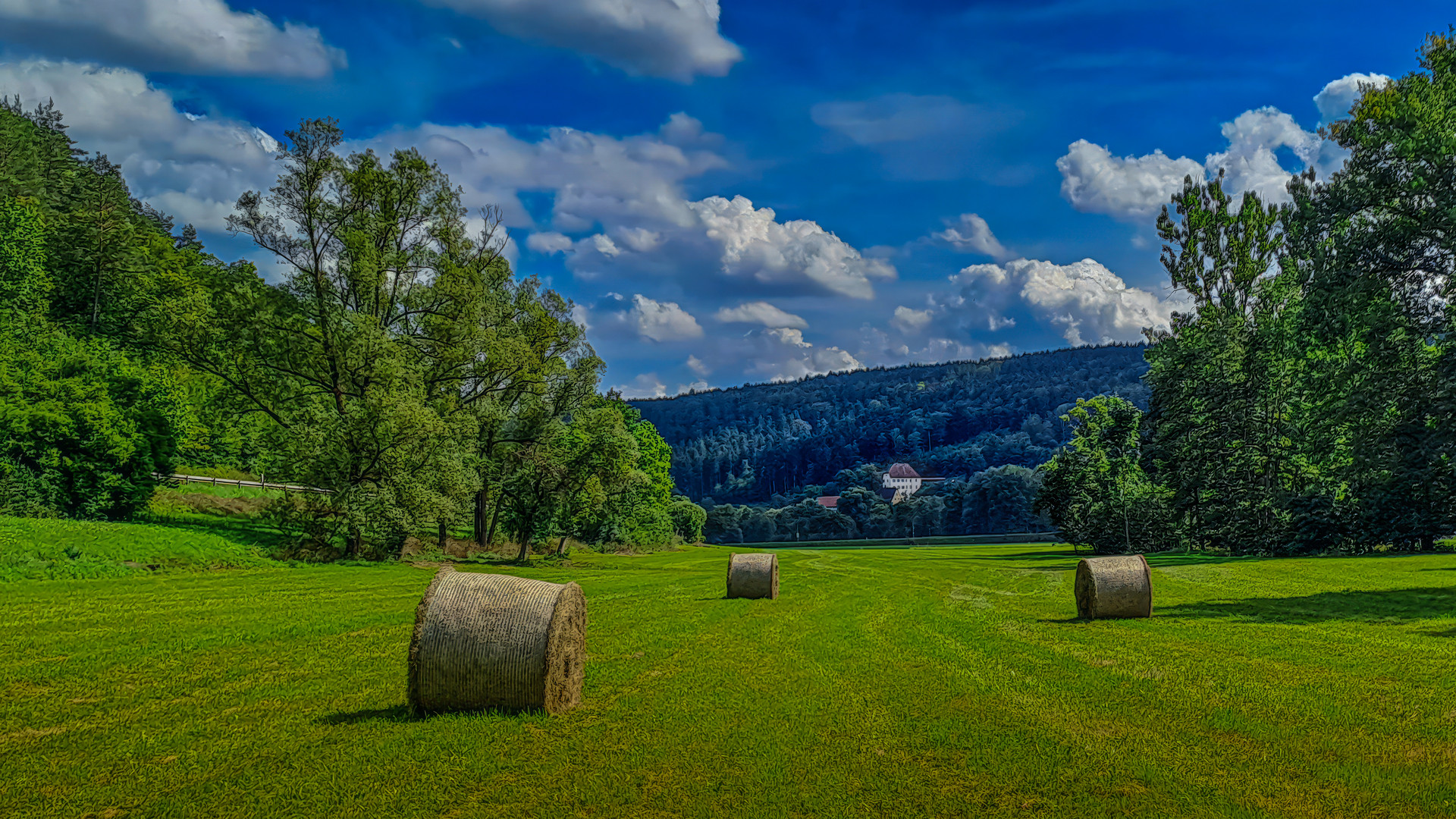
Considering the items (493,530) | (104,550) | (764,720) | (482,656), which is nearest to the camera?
(764,720)

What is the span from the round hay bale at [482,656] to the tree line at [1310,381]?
2390 centimetres

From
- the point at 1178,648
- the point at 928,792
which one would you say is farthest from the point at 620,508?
the point at 928,792

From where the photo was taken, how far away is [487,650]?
9.59 m

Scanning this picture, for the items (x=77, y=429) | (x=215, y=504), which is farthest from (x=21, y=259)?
(x=215, y=504)

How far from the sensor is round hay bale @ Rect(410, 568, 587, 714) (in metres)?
9.54

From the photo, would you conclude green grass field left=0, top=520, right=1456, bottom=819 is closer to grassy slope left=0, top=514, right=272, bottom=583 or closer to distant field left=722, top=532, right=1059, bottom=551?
grassy slope left=0, top=514, right=272, bottom=583

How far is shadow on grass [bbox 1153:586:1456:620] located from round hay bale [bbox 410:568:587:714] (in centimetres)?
1461

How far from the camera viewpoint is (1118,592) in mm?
17984

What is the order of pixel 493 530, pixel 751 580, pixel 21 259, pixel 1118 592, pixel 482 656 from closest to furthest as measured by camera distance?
pixel 482 656 → pixel 1118 592 → pixel 751 580 → pixel 21 259 → pixel 493 530

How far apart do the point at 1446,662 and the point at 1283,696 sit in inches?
161

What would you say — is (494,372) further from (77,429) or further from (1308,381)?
(1308,381)

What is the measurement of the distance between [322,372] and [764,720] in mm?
36148

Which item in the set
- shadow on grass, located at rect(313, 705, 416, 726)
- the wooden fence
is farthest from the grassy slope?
shadow on grass, located at rect(313, 705, 416, 726)

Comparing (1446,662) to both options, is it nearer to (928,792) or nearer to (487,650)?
(928,792)
